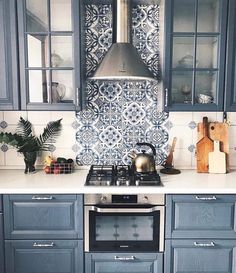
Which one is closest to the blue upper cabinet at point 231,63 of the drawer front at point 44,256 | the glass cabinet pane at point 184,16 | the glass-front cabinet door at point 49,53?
the glass cabinet pane at point 184,16

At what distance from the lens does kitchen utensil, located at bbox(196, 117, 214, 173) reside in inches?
96.6

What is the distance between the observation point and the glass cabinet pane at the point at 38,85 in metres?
2.20

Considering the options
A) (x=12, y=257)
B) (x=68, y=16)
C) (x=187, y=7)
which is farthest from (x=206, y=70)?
(x=12, y=257)

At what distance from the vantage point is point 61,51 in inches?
86.7

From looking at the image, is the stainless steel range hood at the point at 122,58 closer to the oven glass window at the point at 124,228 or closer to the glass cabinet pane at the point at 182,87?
the glass cabinet pane at the point at 182,87

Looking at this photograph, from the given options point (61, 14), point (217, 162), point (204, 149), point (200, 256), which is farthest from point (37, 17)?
point (200, 256)

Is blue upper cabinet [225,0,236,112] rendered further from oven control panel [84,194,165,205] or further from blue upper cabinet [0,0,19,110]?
blue upper cabinet [0,0,19,110]

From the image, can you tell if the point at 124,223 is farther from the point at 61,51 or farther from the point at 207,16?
the point at 207,16

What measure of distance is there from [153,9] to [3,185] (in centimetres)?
173

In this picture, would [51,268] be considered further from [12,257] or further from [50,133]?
[50,133]

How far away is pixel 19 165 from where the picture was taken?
2.60 m

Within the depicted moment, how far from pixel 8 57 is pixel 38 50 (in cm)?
21

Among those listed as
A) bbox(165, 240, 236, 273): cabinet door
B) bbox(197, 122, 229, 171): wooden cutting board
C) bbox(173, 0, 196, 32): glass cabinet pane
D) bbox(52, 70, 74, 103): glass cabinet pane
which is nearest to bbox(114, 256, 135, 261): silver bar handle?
bbox(165, 240, 236, 273): cabinet door

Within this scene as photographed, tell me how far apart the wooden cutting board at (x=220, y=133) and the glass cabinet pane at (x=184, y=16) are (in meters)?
0.76
